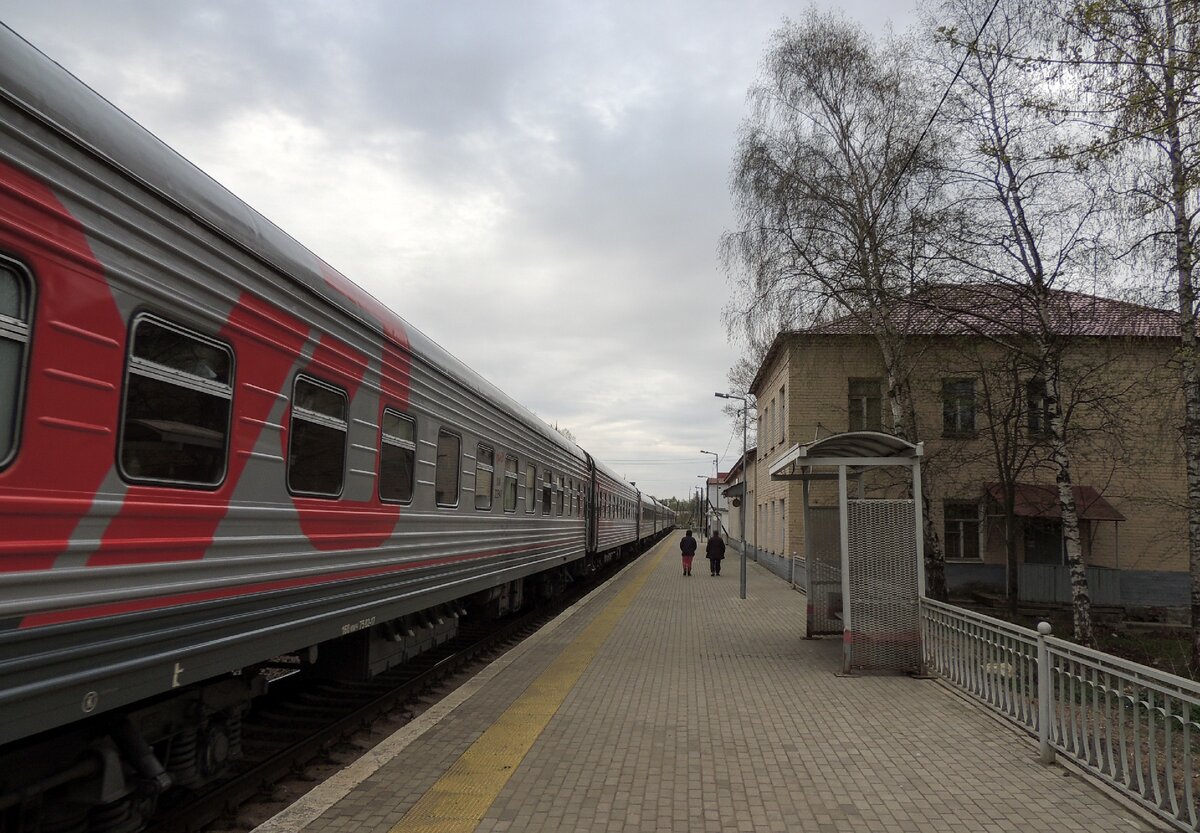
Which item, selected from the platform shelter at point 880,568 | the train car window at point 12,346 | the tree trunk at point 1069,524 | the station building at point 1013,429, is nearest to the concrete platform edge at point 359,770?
the train car window at point 12,346

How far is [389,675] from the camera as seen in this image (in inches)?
331

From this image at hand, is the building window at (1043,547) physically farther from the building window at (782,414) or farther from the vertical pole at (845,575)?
the vertical pole at (845,575)

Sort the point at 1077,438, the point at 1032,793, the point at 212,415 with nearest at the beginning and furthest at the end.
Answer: the point at 212,415, the point at 1032,793, the point at 1077,438

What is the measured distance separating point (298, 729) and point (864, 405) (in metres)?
18.6

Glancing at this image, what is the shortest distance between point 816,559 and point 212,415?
8.41 meters

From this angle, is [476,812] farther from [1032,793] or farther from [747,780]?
[1032,793]

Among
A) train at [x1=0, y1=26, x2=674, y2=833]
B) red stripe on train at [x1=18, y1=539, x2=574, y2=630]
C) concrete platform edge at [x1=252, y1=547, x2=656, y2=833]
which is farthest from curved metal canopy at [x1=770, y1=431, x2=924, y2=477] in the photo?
train at [x1=0, y1=26, x2=674, y2=833]

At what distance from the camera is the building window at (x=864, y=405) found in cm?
2209

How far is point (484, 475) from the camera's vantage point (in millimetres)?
8656

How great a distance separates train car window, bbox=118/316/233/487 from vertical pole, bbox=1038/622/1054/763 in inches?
201

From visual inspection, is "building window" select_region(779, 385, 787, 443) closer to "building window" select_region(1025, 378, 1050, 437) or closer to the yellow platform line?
"building window" select_region(1025, 378, 1050, 437)

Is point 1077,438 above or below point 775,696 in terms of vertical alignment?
above

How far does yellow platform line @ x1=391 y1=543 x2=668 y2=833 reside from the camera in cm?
424

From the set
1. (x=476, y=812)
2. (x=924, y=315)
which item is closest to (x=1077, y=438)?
(x=924, y=315)
